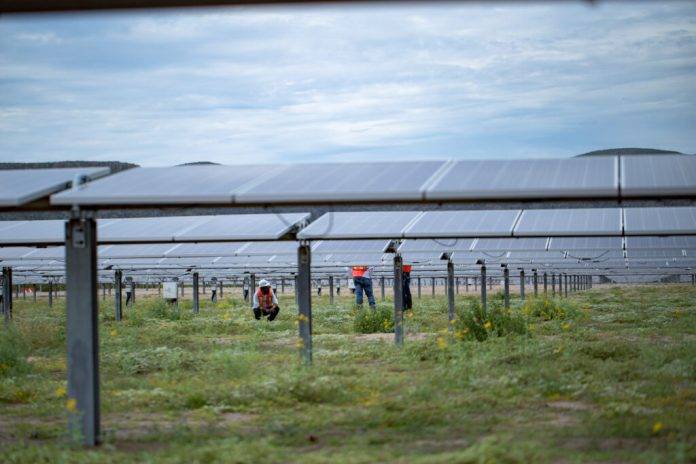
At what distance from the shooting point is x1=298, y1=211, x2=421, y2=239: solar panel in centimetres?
1513

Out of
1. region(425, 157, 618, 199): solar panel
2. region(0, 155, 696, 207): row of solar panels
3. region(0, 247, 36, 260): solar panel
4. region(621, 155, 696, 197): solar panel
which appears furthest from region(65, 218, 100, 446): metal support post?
region(0, 247, 36, 260): solar panel

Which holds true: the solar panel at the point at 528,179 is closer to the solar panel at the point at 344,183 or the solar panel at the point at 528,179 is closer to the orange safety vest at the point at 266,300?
the solar panel at the point at 344,183

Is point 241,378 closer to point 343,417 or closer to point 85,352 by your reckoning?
point 343,417

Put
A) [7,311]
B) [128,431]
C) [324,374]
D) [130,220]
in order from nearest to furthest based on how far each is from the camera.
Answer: [128,431] → [324,374] → [130,220] → [7,311]

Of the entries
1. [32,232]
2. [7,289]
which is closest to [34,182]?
[32,232]

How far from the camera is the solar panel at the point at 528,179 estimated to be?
9016mm

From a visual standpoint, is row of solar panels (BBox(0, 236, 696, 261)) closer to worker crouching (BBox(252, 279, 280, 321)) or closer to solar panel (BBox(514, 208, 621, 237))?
worker crouching (BBox(252, 279, 280, 321))

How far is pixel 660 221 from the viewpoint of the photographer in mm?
17234

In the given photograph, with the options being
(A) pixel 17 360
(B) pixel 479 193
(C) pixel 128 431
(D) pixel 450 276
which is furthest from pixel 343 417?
(D) pixel 450 276

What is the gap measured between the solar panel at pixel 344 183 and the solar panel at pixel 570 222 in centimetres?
531

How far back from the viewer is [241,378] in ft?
43.7

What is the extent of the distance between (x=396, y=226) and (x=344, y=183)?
25.3ft

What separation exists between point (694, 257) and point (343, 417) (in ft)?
68.1

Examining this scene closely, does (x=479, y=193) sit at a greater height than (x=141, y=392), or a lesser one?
greater
